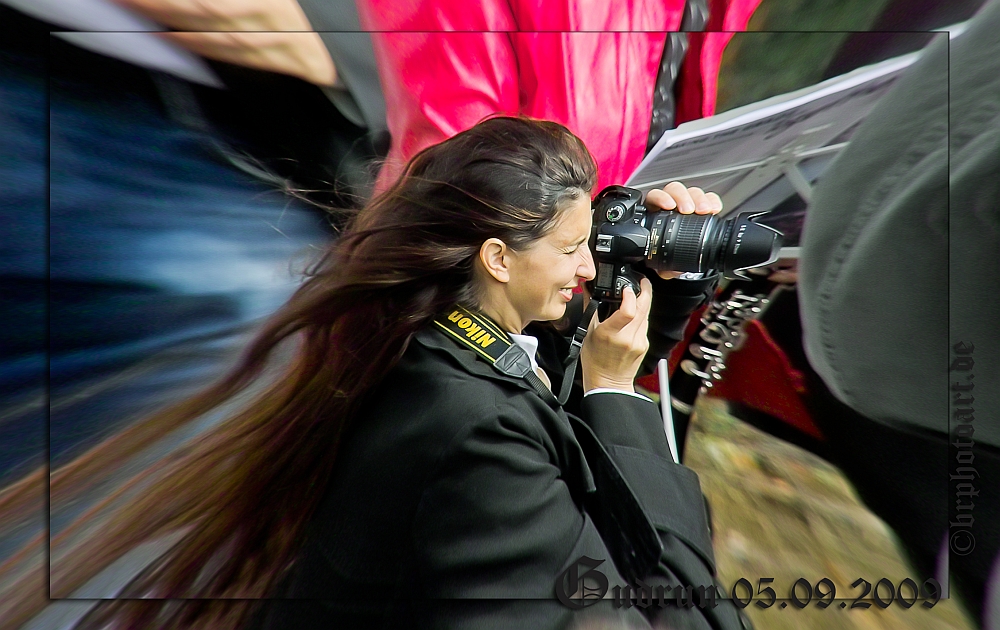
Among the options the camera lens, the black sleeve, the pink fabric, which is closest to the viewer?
the black sleeve

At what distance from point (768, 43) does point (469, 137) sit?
0.56 meters

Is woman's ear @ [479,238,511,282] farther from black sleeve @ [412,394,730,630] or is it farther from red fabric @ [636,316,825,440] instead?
red fabric @ [636,316,825,440]

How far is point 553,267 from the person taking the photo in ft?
3.77

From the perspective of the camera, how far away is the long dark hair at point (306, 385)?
112cm

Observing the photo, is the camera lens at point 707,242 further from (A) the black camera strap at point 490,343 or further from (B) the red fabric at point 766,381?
(A) the black camera strap at point 490,343

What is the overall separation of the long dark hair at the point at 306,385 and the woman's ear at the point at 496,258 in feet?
0.04

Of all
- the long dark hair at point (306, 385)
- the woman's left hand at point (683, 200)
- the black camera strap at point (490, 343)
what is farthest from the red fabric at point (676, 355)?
the long dark hair at point (306, 385)

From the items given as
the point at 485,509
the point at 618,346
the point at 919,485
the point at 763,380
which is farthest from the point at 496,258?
the point at 919,485

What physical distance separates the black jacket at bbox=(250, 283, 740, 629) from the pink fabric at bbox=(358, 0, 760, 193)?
419 millimetres

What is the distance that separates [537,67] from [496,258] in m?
0.39

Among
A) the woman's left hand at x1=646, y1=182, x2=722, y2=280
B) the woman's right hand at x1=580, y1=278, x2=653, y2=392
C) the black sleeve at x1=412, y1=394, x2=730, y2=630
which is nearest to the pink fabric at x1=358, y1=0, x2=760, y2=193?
the woman's left hand at x1=646, y1=182, x2=722, y2=280

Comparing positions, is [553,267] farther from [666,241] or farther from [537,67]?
[537,67]

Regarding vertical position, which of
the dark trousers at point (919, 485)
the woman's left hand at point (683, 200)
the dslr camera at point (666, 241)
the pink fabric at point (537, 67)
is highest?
the pink fabric at point (537, 67)

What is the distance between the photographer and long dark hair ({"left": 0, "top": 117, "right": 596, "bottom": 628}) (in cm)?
112
